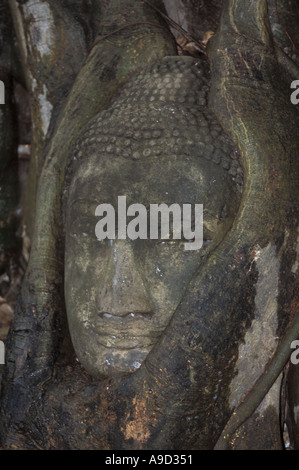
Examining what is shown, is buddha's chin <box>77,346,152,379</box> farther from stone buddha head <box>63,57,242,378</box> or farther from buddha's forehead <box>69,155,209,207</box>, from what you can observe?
buddha's forehead <box>69,155,209,207</box>

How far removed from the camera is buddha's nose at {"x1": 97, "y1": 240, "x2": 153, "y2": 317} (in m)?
1.75

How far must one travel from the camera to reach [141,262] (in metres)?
1.76

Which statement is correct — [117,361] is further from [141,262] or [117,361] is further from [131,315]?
[141,262]

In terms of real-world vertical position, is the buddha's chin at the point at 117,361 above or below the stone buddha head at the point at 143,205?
below

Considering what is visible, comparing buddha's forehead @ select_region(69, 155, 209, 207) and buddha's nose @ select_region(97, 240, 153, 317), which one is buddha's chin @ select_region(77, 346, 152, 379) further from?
buddha's forehead @ select_region(69, 155, 209, 207)

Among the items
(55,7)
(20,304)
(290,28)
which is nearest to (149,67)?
(290,28)

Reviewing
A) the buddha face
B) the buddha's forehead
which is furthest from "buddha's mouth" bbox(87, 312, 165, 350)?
the buddha's forehead

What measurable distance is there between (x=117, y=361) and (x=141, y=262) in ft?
1.01

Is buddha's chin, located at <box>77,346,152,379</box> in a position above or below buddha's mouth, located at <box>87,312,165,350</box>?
below

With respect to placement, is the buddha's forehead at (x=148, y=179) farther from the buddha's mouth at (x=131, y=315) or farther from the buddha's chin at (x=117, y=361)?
the buddha's chin at (x=117, y=361)

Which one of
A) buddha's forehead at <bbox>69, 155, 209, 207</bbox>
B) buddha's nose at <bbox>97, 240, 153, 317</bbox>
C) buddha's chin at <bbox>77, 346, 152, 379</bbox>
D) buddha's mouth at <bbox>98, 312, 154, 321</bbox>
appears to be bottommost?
buddha's chin at <bbox>77, 346, 152, 379</bbox>

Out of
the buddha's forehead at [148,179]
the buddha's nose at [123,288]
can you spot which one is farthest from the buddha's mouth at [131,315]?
the buddha's forehead at [148,179]

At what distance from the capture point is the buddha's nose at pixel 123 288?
5.73ft

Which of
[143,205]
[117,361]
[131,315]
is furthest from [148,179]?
[117,361]
